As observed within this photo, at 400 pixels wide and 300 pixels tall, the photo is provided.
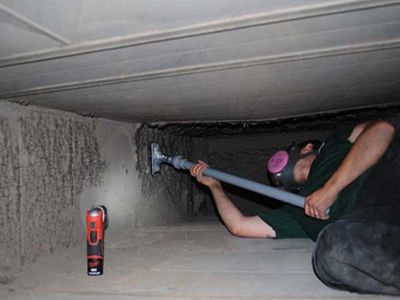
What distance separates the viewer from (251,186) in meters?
1.71

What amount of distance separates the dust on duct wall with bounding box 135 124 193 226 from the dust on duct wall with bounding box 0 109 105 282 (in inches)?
19.3

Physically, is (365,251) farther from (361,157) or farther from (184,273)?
(184,273)

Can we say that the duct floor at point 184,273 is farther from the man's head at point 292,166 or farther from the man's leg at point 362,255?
the man's head at point 292,166

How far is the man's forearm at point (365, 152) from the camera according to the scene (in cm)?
130

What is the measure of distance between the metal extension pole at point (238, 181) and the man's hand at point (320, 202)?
0.19 feet

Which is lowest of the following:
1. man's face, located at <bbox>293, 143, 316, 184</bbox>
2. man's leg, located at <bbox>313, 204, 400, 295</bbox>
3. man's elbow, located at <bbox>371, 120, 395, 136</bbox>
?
man's leg, located at <bbox>313, 204, 400, 295</bbox>

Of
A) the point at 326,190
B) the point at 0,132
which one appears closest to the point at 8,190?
the point at 0,132

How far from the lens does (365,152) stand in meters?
1.31

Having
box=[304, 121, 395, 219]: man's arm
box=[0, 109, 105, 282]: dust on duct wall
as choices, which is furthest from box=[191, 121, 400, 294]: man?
box=[0, 109, 105, 282]: dust on duct wall

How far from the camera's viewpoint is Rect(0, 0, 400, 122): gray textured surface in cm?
71

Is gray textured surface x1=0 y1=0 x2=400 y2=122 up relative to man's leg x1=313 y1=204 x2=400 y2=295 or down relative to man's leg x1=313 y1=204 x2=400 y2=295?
up

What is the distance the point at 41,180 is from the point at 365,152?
1301 mm

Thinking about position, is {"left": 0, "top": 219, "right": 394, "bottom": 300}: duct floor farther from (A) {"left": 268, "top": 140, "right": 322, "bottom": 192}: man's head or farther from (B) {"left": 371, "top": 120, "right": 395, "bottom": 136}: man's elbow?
(B) {"left": 371, "top": 120, "right": 395, "bottom": 136}: man's elbow

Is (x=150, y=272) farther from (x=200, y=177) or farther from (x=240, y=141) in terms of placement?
(x=240, y=141)
